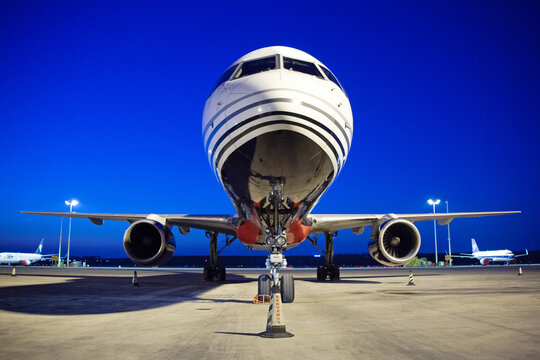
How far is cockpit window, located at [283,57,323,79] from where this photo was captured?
6.30 meters

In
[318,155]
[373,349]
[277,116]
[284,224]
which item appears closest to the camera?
[373,349]

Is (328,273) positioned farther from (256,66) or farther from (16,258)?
(16,258)

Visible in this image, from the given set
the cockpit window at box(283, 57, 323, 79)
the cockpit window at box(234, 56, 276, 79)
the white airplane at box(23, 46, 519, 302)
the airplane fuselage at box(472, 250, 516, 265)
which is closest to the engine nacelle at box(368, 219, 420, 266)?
the white airplane at box(23, 46, 519, 302)

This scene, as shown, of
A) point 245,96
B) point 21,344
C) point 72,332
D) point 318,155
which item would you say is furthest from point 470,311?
point 21,344

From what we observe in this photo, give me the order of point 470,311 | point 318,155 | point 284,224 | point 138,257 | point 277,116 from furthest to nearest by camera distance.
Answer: point 138,257, point 284,224, point 470,311, point 318,155, point 277,116

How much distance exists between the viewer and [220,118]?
613cm

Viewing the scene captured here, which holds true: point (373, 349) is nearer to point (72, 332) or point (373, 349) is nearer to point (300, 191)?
point (300, 191)

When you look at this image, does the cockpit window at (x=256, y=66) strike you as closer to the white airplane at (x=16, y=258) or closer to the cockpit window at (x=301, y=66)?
the cockpit window at (x=301, y=66)

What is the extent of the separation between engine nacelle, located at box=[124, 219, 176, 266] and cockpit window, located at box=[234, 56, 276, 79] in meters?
5.96

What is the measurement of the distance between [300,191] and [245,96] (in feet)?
7.21

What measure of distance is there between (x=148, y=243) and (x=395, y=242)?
731 cm

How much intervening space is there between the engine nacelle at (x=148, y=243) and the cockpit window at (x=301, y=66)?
21.1 feet

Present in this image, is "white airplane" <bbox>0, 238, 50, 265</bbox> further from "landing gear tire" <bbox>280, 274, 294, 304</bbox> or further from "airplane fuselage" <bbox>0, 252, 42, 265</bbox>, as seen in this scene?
"landing gear tire" <bbox>280, 274, 294, 304</bbox>

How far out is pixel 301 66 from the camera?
21.1 feet
